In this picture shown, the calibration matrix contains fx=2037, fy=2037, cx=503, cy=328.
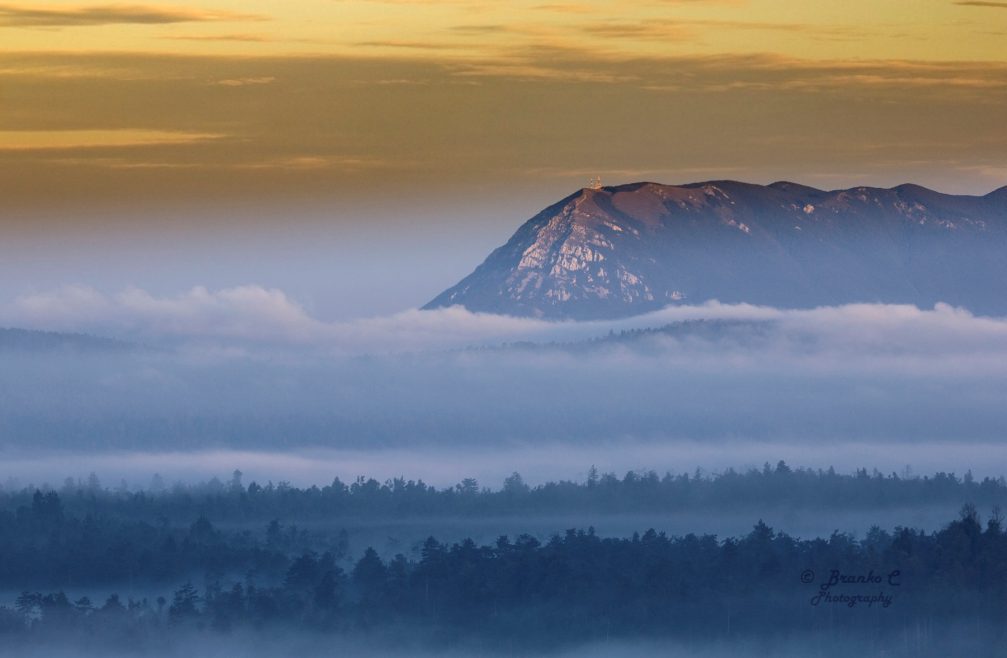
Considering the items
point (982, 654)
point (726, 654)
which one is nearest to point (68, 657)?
point (726, 654)

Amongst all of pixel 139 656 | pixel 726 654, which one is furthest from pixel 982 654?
pixel 139 656

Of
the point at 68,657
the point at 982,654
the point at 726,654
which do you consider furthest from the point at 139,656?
the point at 982,654

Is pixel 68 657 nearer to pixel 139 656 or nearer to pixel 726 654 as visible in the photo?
pixel 139 656

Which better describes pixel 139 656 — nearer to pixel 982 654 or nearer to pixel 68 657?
pixel 68 657

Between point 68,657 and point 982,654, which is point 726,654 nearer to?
point 982,654

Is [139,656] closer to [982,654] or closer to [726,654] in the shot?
[726,654]
